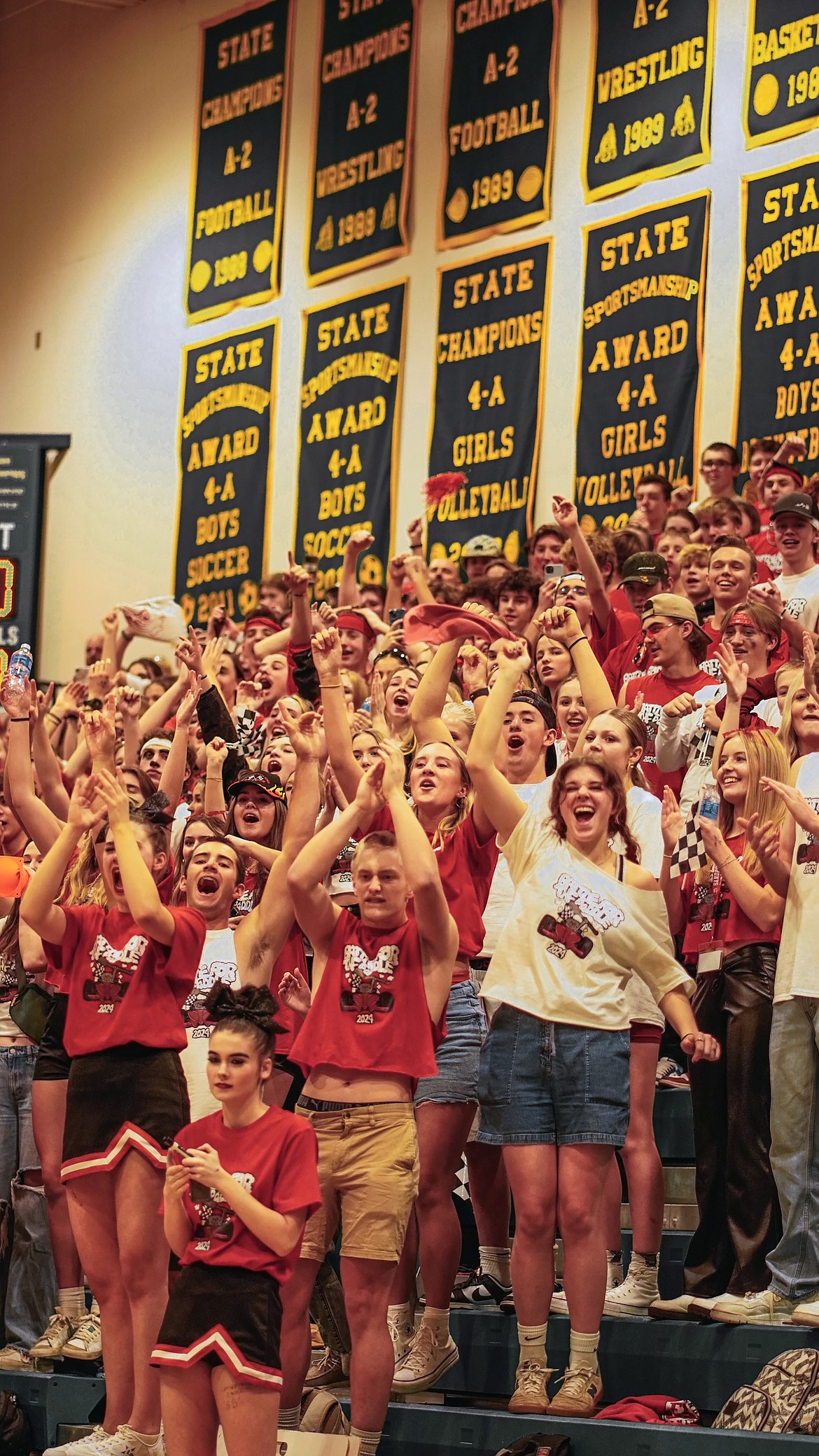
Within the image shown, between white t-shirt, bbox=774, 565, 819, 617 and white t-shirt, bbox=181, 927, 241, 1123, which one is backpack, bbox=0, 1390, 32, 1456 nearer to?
white t-shirt, bbox=181, 927, 241, 1123

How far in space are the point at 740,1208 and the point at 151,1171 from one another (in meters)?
1.45

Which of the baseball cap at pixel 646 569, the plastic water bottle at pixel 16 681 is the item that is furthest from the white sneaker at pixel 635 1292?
the baseball cap at pixel 646 569

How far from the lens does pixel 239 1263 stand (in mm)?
3908

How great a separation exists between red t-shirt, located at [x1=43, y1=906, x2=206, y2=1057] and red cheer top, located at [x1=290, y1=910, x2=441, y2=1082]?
36cm

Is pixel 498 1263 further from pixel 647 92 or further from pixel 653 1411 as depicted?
pixel 647 92

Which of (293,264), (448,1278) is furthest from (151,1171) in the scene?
(293,264)

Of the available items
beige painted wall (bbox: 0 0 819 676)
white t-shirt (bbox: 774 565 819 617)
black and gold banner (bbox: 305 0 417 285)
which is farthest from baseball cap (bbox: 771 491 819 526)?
black and gold banner (bbox: 305 0 417 285)

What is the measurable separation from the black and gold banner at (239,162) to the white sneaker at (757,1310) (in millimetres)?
9781

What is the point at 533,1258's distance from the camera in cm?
438

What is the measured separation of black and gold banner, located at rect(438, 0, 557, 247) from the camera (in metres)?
11.1

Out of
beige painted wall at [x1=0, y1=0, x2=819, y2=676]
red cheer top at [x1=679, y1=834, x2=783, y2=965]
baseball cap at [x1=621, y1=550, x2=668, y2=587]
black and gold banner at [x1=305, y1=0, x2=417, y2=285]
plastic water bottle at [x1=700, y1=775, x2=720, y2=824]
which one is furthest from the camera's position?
beige painted wall at [x1=0, y1=0, x2=819, y2=676]

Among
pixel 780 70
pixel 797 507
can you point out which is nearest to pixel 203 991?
pixel 797 507

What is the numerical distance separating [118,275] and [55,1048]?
1028cm

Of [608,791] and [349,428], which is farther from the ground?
[349,428]
